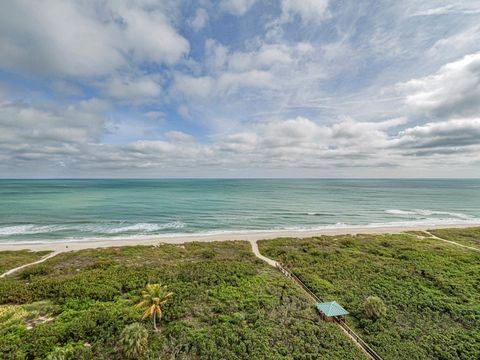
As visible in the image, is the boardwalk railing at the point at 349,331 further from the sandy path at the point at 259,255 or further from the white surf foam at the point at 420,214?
the white surf foam at the point at 420,214

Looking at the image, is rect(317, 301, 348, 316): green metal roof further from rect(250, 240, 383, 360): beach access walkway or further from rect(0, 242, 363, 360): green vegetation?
rect(0, 242, 363, 360): green vegetation

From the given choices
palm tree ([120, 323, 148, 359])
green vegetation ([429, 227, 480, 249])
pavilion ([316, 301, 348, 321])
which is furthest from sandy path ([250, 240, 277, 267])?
green vegetation ([429, 227, 480, 249])

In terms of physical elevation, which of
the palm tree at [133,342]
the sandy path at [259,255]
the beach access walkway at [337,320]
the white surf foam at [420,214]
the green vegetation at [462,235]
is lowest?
the white surf foam at [420,214]

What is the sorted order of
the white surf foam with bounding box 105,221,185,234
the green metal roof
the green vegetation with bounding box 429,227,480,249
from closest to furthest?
the green metal roof < the green vegetation with bounding box 429,227,480,249 < the white surf foam with bounding box 105,221,185,234

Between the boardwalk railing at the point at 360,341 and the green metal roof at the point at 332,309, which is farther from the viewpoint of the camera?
the green metal roof at the point at 332,309

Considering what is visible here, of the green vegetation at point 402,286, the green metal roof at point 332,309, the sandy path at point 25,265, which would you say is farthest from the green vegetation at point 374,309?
the sandy path at point 25,265

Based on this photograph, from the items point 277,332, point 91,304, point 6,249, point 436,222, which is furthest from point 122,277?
point 436,222
